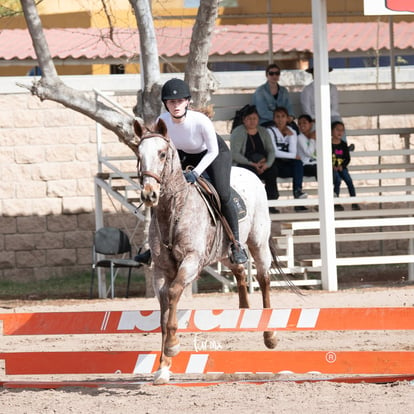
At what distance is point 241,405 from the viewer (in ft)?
24.0

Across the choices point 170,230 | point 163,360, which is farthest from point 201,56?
point 163,360

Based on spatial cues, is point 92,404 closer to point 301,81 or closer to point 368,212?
point 368,212

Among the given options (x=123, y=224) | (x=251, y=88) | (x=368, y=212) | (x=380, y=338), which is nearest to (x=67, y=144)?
(x=123, y=224)

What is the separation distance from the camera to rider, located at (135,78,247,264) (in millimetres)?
8148

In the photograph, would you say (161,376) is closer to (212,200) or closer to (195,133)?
(212,200)

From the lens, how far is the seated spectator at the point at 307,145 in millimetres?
15898

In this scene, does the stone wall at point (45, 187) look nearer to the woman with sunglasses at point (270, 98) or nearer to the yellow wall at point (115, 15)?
the woman with sunglasses at point (270, 98)

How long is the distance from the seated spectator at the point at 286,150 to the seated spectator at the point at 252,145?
38 centimetres

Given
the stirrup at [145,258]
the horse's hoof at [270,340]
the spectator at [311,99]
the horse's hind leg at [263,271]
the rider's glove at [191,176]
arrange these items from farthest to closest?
the spectator at [311,99] < the horse's hind leg at [263,271] < the horse's hoof at [270,340] < the stirrup at [145,258] < the rider's glove at [191,176]

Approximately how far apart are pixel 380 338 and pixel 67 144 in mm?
A: 7752

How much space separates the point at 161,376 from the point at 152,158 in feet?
5.44

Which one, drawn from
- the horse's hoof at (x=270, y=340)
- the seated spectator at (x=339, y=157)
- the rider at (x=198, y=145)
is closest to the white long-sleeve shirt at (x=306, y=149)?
the seated spectator at (x=339, y=157)

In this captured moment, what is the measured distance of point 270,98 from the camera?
630 inches

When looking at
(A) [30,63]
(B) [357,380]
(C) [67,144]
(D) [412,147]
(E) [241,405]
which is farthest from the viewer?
(A) [30,63]
